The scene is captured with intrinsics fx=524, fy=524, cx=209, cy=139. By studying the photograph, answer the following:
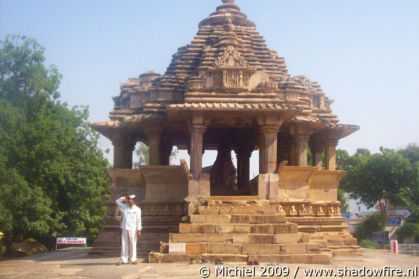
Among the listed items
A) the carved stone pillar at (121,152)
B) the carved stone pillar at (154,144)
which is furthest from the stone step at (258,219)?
the carved stone pillar at (121,152)

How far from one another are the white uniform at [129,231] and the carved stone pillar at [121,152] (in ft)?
21.0

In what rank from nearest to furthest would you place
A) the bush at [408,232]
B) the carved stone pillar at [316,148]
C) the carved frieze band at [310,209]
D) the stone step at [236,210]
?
the stone step at [236,210], the carved frieze band at [310,209], the carved stone pillar at [316,148], the bush at [408,232]

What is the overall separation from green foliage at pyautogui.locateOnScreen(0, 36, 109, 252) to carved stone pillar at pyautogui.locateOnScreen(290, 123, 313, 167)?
472 inches

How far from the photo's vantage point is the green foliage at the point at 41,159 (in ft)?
74.1

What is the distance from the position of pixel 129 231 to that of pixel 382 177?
1410 inches

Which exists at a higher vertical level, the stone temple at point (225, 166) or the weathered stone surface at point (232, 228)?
the stone temple at point (225, 166)

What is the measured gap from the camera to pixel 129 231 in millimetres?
10477

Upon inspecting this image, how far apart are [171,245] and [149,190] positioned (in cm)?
404

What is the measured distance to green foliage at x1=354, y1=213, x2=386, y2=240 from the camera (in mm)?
39969

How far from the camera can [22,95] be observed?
25.8 meters

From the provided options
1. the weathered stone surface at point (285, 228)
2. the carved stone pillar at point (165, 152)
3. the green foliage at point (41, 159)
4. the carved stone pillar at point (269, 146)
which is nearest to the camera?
the weathered stone surface at point (285, 228)

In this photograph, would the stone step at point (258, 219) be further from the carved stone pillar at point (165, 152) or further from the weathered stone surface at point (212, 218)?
the carved stone pillar at point (165, 152)

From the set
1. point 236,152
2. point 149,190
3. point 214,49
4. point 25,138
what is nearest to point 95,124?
point 149,190

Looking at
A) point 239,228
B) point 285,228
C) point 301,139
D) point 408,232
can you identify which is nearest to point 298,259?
point 285,228
